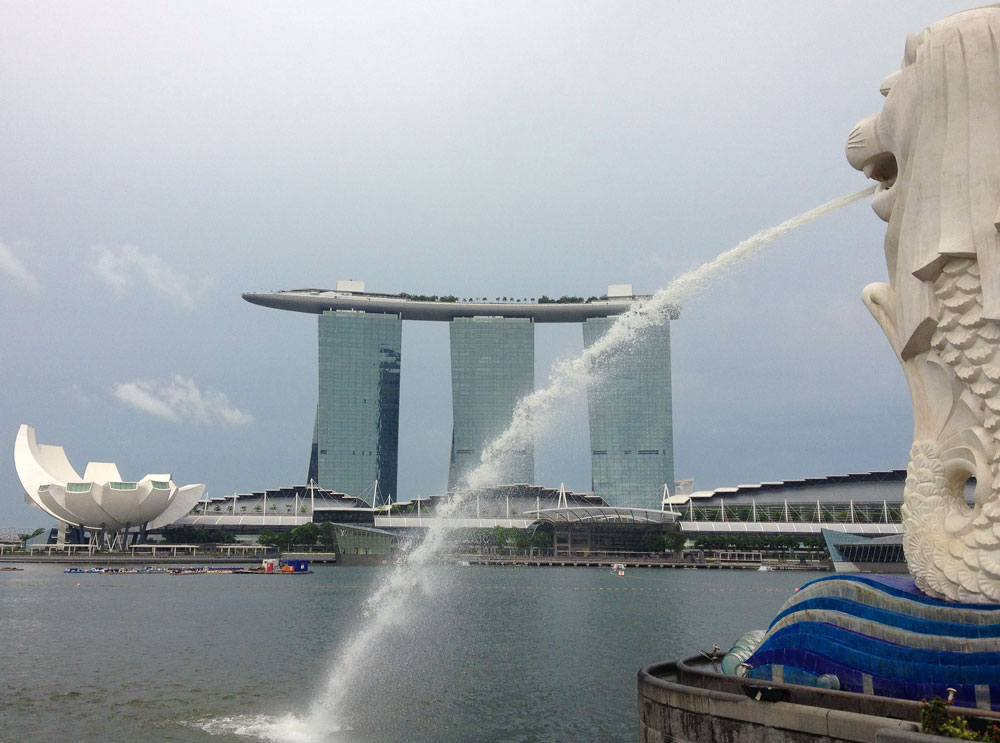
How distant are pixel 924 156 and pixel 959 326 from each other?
10.4ft

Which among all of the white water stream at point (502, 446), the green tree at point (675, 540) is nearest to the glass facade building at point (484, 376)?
the green tree at point (675, 540)

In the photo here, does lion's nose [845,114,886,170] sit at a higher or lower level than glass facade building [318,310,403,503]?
lower

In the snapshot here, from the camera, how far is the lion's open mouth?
17453 millimetres

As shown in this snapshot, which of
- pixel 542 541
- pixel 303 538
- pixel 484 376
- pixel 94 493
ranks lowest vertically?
pixel 542 541

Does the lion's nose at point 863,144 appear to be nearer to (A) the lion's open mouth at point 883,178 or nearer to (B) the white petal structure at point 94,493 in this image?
(A) the lion's open mouth at point 883,178

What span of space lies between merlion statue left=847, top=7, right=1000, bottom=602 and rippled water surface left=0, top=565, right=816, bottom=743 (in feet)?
31.5

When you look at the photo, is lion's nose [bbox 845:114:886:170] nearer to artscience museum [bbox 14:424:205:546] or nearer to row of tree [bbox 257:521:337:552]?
row of tree [bbox 257:521:337:552]

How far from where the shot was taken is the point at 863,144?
17.7m

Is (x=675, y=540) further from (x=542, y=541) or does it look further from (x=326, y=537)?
(x=326, y=537)

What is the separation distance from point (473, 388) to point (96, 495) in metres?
74.5

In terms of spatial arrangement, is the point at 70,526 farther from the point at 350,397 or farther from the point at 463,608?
the point at 463,608

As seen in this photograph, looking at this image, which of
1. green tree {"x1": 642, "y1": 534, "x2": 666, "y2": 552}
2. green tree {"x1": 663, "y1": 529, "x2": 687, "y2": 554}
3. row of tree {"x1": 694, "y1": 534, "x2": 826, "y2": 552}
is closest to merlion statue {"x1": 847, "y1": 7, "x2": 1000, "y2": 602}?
green tree {"x1": 663, "y1": 529, "x2": 687, "y2": 554}

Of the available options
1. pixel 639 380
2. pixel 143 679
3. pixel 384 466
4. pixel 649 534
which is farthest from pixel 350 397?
pixel 143 679

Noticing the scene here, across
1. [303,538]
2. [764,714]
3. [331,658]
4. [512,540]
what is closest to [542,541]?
[512,540]
